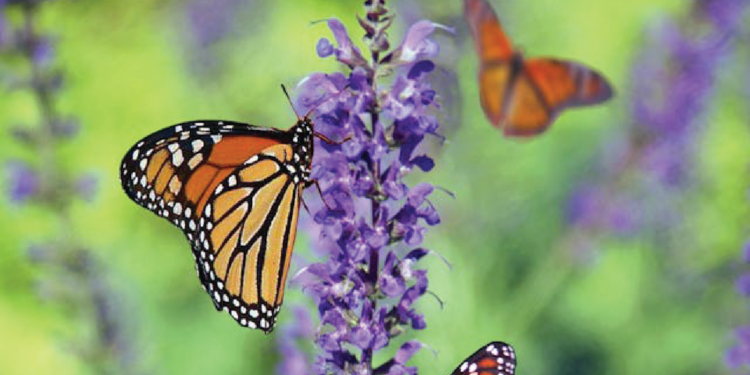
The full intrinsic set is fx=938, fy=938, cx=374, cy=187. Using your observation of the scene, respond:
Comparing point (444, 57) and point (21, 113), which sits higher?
point (21, 113)

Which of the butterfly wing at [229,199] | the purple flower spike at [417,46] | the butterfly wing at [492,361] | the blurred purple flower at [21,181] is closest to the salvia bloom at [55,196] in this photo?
the blurred purple flower at [21,181]

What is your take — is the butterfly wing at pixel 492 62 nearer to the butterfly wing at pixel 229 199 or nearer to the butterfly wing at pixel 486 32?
the butterfly wing at pixel 486 32

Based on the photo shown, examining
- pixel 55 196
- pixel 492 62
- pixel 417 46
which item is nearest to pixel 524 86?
pixel 492 62

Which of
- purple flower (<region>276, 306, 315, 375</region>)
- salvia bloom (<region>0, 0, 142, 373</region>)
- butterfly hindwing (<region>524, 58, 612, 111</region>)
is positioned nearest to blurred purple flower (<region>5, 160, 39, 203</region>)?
salvia bloom (<region>0, 0, 142, 373</region>)

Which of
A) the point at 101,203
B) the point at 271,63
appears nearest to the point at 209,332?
the point at 101,203

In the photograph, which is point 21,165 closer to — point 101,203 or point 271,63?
point 101,203

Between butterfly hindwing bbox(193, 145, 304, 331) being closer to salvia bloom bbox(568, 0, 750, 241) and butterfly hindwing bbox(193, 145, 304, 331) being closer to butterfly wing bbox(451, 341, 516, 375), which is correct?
butterfly wing bbox(451, 341, 516, 375)

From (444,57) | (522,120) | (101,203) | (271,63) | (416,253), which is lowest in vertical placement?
(416,253)
